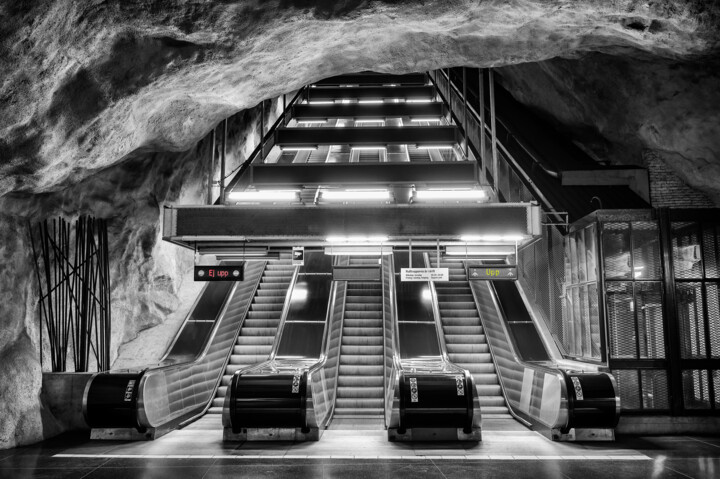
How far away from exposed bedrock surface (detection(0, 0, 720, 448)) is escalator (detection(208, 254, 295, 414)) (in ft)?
7.85

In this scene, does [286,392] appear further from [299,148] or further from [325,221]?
[299,148]

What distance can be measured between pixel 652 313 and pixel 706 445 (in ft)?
7.21

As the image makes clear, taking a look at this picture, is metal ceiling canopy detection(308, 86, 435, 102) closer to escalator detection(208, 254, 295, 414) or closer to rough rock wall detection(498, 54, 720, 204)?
rough rock wall detection(498, 54, 720, 204)

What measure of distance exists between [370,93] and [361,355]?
49.3 feet

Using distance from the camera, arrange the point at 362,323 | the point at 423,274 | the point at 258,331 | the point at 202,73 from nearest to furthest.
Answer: the point at 202,73 → the point at 423,274 → the point at 258,331 → the point at 362,323

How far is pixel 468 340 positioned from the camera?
11.9 meters

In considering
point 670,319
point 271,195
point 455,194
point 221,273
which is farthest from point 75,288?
point 670,319

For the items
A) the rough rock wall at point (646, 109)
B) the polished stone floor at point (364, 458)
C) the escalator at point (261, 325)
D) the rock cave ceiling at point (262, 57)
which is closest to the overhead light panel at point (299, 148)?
the escalator at point (261, 325)

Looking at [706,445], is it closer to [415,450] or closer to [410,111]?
[415,450]

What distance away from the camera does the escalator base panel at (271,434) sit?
7832mm

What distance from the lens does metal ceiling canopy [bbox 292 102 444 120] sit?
20.0 metres

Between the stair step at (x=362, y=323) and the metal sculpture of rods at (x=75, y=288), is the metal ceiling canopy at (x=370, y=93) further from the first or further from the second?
the metal sculpture of rods at (x=75, y=288)

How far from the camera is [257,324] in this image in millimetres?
12562

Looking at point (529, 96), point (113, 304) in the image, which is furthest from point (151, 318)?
point (529, 96)
